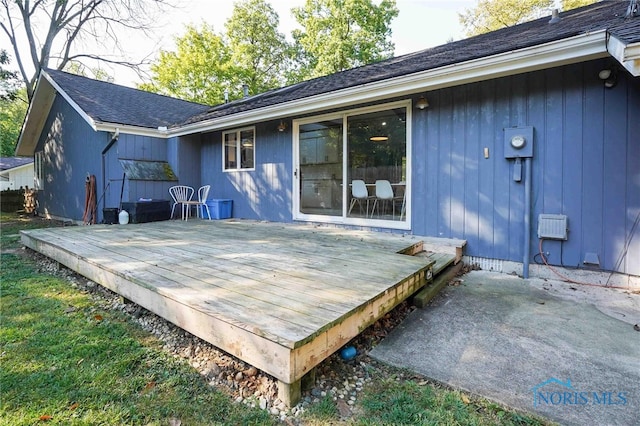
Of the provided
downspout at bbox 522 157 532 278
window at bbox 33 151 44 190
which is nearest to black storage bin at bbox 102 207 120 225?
window at bbox 33 151 44 190

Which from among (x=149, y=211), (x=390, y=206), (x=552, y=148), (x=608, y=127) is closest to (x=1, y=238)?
(x=149, y=211)

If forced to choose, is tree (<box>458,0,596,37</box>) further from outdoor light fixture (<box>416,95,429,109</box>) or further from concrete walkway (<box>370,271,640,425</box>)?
concrete walkway (<box>370,271,640,425</box>)

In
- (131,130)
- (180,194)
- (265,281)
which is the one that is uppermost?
(131,130)

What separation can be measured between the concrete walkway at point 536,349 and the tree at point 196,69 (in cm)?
1775

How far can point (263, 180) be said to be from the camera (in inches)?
238

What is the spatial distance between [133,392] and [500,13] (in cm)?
1969

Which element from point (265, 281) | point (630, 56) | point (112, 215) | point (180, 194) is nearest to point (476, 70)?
point (630, 56)

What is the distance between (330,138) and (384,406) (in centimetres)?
422

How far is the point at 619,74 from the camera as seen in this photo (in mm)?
2912

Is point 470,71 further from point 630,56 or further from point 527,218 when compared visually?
point 527,218

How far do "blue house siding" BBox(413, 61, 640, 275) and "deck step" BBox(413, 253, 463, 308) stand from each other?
54cm

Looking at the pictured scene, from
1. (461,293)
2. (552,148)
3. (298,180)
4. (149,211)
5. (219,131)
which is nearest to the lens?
(461,293)

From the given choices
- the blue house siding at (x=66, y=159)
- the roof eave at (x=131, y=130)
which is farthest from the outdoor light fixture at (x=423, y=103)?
the blue house siding at (x=66, y=159)

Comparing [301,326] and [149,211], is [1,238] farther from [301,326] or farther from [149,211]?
[301,326]
